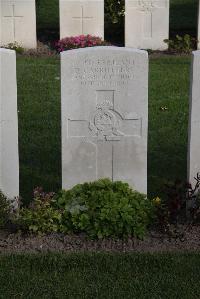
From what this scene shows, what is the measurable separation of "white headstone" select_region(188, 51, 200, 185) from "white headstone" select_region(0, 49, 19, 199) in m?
1.56

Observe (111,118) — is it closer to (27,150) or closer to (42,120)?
(27,150)

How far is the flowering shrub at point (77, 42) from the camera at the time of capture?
15219mm

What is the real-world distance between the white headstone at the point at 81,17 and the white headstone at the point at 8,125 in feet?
29.9

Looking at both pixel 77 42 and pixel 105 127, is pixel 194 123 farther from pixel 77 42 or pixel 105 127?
pixel 77 42

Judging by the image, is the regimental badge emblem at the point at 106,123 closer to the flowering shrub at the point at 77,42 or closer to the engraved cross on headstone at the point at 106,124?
the engraved cross on headstone at the point at 106,124

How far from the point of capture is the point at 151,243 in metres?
6.66

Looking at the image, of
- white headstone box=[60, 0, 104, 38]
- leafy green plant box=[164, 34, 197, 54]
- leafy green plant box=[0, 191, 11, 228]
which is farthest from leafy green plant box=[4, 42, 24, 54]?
leafy green plant box=[0, 191, 11, 228]

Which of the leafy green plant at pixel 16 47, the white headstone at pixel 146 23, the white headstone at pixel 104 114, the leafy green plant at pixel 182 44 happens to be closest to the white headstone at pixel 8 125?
the white headstone at pixel 104 114

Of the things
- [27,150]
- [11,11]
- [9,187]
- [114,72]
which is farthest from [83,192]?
[11,11]

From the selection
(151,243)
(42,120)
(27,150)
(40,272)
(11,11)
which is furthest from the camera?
(11,11)

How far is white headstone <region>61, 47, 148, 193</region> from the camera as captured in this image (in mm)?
6723

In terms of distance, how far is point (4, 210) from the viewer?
674 centimetres

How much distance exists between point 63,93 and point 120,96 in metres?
0.51

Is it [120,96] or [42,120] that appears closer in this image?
[120,96]
